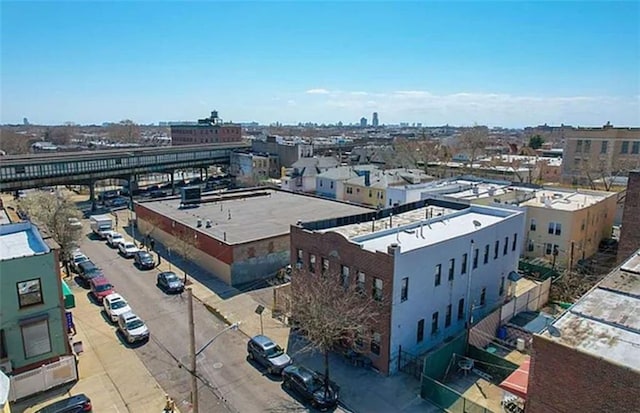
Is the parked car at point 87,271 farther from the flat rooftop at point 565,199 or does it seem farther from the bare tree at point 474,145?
the bare tree at point 474,145

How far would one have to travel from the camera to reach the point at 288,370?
21.5 m

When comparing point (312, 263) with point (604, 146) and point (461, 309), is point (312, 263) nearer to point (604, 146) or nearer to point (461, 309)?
point (461, 309)

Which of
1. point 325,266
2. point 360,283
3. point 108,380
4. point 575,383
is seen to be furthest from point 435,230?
point 108,380

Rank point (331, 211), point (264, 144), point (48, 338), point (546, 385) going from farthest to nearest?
1. point (264, 144)
2. point (331, 211)
3. point (48, 338)
4. point (546, 385)

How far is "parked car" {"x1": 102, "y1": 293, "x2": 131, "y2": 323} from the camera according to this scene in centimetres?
2783

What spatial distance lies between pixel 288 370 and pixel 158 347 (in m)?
9.12

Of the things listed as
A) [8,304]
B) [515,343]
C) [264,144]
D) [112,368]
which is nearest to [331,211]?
[515,343]

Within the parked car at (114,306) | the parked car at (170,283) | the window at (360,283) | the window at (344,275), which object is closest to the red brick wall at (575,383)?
Result: the window at (360,283)

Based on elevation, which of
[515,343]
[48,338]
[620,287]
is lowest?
[515,343]

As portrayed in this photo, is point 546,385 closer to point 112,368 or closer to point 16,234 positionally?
point 112,368

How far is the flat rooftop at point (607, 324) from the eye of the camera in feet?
46.4

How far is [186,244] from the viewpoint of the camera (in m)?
38.6

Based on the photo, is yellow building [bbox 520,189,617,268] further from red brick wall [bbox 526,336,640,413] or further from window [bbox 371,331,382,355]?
red brick wall [bbox 526,336,640,413]

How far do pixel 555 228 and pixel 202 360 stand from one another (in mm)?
33582
